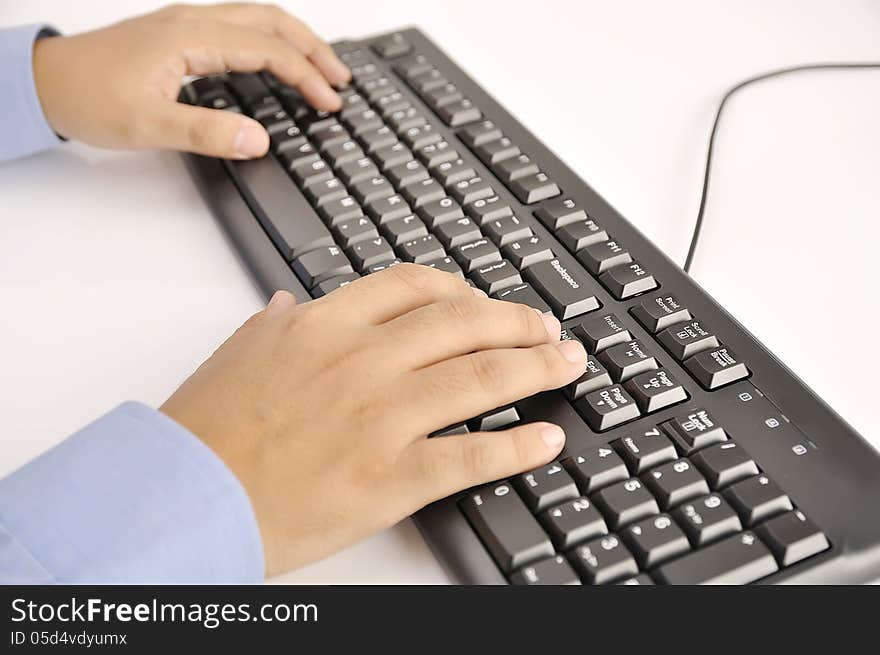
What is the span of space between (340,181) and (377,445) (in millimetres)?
256

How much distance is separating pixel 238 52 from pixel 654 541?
551mm

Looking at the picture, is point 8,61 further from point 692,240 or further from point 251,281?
point 692,240

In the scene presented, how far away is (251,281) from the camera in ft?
2.19

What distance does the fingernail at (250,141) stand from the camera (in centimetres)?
74

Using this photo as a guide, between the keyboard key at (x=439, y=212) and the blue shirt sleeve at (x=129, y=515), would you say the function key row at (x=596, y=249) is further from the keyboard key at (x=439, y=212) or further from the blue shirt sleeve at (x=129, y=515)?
the blue shirt sleeve at (x=129, y=515)

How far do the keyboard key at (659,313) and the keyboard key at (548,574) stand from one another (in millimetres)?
166

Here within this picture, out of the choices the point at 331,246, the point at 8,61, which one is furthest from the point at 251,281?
the point at 8,61

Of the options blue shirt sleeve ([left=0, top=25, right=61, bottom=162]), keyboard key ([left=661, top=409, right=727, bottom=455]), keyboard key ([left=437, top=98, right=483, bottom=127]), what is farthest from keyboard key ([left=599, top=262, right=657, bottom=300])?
blue shirt sleeve ([left=0, top=25, right=61, bottom=162])

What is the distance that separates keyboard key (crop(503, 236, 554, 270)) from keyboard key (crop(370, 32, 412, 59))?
288mm

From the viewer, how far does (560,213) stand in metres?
0.64

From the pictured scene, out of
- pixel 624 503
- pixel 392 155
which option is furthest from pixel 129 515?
pixel 392 155
